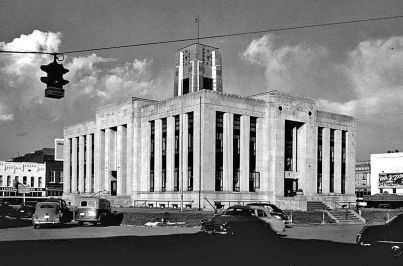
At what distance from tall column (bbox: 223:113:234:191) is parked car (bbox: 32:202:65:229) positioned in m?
22.6

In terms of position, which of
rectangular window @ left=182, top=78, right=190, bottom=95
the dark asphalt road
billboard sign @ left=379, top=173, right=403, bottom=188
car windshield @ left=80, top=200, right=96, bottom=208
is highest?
rectangular window @ left=182, top=78, right=190, bottom=95

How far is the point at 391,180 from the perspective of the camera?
347 feet

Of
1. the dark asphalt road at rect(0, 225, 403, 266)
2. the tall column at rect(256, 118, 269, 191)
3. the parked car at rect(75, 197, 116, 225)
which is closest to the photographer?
the dark asphalt road at rect(0, 225, 403, 266)

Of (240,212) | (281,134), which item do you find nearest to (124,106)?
(281,134)

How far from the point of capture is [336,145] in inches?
2544

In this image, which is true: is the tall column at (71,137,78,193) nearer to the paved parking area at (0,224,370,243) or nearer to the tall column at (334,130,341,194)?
the tall column at (334,130,341,194)

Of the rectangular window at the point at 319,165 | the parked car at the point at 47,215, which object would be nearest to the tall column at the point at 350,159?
the rectangular window at the point at 319,165

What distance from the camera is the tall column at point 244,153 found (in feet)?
177

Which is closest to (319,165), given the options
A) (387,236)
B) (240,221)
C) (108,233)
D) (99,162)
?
(99,162)

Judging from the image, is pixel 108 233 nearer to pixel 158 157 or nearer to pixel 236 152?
pixel 236 152

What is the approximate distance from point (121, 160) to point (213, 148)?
16505mm

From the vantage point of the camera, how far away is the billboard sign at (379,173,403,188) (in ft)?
341

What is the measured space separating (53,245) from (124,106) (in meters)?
42.9

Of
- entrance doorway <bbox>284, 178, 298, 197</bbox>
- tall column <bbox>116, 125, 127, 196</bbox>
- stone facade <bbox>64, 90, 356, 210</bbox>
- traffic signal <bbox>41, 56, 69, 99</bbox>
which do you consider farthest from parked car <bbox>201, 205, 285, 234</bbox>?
tall column <bbox>116, 125, 127, 196</bbox>
